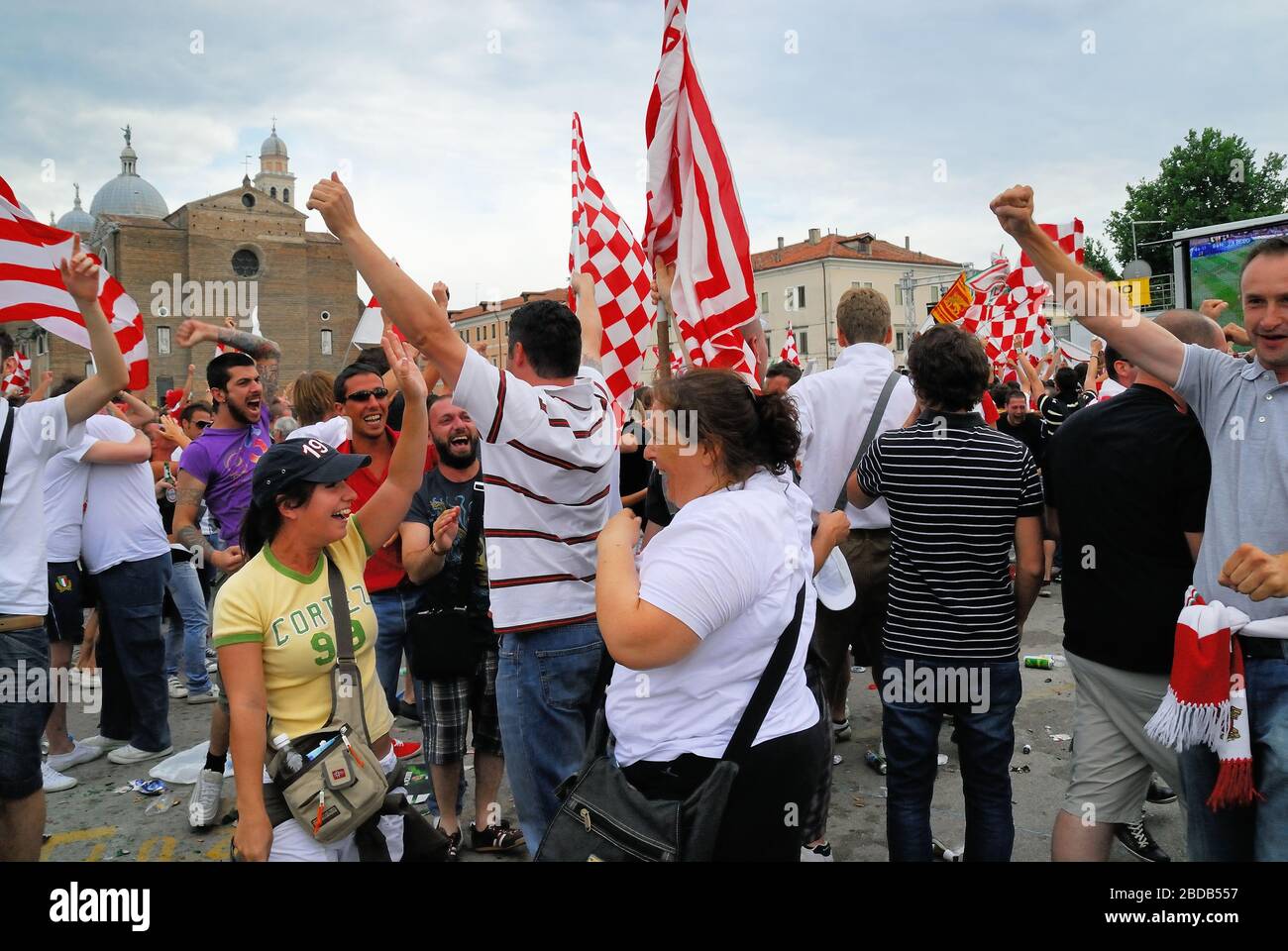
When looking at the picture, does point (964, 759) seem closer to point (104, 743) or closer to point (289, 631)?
point (289, 631)

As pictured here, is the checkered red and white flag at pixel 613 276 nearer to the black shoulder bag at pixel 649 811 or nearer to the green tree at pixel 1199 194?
the black shoulder bag at pixel 649 811

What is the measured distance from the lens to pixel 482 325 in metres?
66.8

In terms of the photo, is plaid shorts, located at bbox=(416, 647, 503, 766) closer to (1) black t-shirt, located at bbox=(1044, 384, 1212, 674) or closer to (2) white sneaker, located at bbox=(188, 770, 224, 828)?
(2) white sneaker, located at bbox=(188, 770, 224, 828)

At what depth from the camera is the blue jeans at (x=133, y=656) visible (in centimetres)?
516

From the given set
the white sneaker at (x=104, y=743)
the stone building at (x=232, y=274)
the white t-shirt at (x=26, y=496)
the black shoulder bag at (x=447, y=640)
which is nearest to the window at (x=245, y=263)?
the stone building at (x=232, y=274)

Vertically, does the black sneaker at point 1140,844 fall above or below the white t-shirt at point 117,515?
below

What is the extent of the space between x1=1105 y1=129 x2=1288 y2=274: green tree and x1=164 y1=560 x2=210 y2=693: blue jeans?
162ft

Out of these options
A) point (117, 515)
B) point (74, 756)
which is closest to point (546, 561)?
point (117, 515)

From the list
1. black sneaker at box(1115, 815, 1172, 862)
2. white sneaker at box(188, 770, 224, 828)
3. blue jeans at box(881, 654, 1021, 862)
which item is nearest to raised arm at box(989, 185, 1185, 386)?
blue jeans at box(881, 654, 1021, 862)

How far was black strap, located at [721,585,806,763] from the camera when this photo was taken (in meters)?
1.96

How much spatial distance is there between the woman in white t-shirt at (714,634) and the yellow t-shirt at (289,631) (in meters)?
1.01
